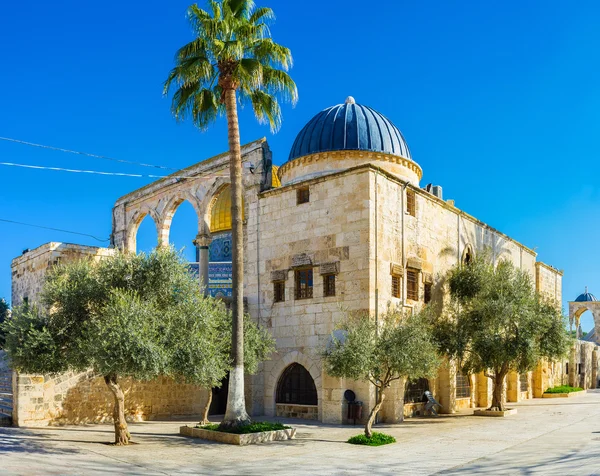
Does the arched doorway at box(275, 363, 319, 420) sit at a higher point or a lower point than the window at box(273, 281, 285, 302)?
lower

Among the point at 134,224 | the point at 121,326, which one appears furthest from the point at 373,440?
the point at 134,224

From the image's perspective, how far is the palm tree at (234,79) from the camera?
15.7 metres

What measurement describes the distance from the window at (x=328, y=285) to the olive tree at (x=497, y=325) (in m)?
4.21

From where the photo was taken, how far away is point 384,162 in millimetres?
22625

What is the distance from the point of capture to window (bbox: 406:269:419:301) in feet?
68.1

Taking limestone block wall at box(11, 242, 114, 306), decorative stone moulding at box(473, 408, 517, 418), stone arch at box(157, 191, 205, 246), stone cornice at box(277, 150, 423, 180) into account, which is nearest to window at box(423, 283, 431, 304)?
Answer: decorative stone moulding at box(473, 408, 517, 418)

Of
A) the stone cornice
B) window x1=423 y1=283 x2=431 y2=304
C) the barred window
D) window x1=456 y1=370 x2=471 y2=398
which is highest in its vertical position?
the stone cornice

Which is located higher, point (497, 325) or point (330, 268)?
point (330, 268)

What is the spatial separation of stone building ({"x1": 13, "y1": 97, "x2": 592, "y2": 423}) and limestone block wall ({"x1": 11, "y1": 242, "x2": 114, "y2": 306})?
41 cm

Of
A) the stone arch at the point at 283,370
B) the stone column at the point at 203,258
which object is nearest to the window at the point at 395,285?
the stone arch at the point at 283,370

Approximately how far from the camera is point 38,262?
23078 millimetres

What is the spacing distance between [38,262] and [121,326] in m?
11.4

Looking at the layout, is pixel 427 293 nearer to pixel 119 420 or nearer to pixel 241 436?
pixel 241 436

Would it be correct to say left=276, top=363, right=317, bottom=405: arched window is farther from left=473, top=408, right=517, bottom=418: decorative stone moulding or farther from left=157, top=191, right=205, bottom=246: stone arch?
left=157, top=191, right=205, bottom=246: stone arch
